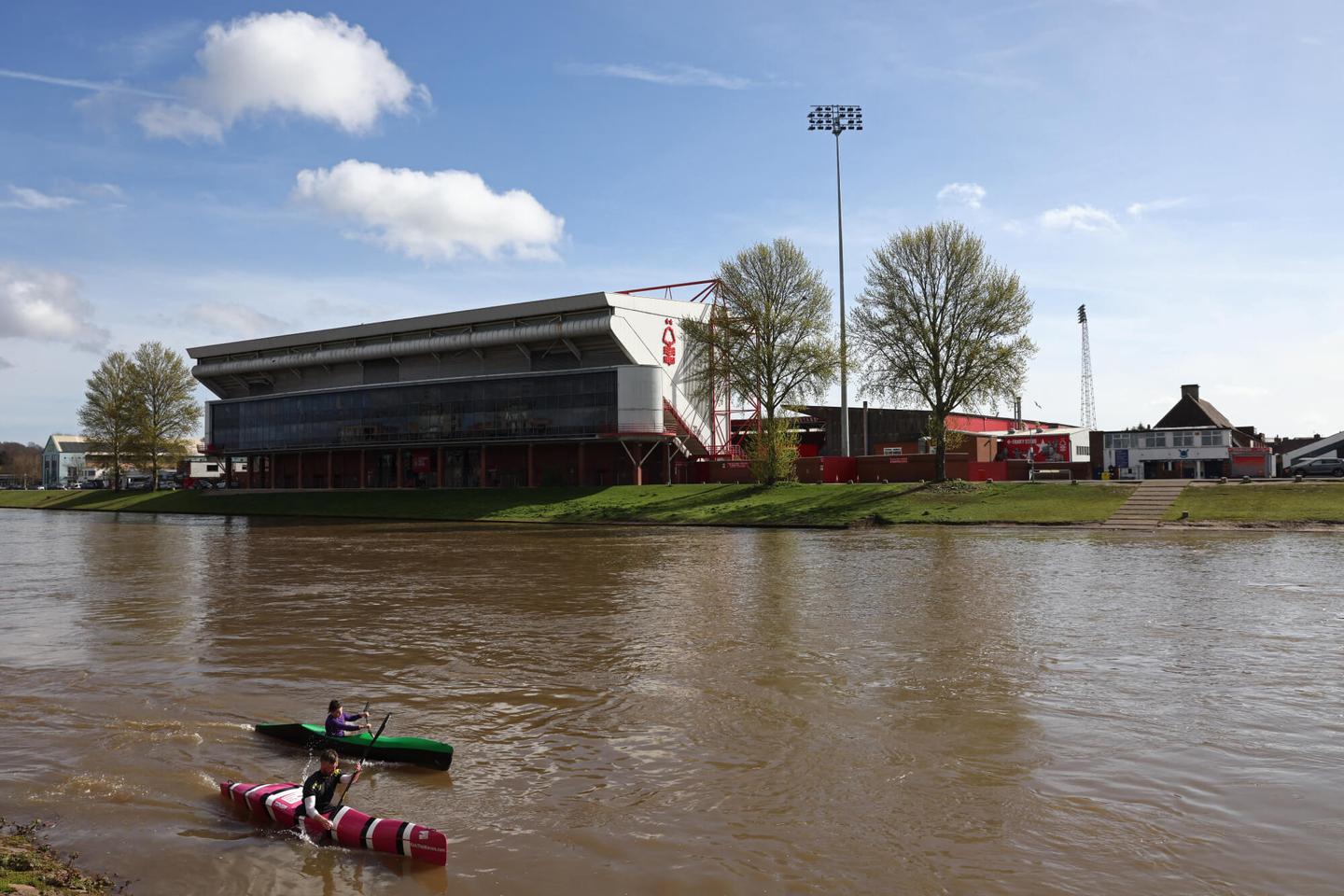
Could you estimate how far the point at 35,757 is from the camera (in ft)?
41.3

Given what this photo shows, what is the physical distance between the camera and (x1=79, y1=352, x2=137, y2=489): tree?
11300 centimetres

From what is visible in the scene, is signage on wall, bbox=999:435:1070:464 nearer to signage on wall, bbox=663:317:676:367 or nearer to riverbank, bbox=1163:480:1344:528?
signage on wall, bbox=663:317:676:367

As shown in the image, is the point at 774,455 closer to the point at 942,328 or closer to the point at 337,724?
the point at 942,328

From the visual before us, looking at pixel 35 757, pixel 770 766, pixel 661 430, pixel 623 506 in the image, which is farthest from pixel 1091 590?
pixel 661 430

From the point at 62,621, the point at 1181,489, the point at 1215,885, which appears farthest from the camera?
the point at 1181,489

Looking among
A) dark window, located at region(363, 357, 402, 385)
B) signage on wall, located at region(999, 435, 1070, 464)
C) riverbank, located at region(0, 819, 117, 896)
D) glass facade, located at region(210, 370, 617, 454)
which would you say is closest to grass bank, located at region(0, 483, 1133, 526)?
glass facade, located at region(210, 370, 617, 454)

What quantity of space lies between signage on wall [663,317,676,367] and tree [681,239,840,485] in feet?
14.7

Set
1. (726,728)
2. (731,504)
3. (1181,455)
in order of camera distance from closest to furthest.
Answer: (726,728)
(731,504)
(1181,455)

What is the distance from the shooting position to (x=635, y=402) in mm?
77250

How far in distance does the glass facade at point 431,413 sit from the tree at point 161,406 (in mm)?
12644

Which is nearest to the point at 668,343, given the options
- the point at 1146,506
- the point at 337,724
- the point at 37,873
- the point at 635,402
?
the point at 635,402

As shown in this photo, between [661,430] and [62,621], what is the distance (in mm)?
56321

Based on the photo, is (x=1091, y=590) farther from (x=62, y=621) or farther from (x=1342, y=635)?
(x=62, y=621)

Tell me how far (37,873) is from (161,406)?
12130cm
